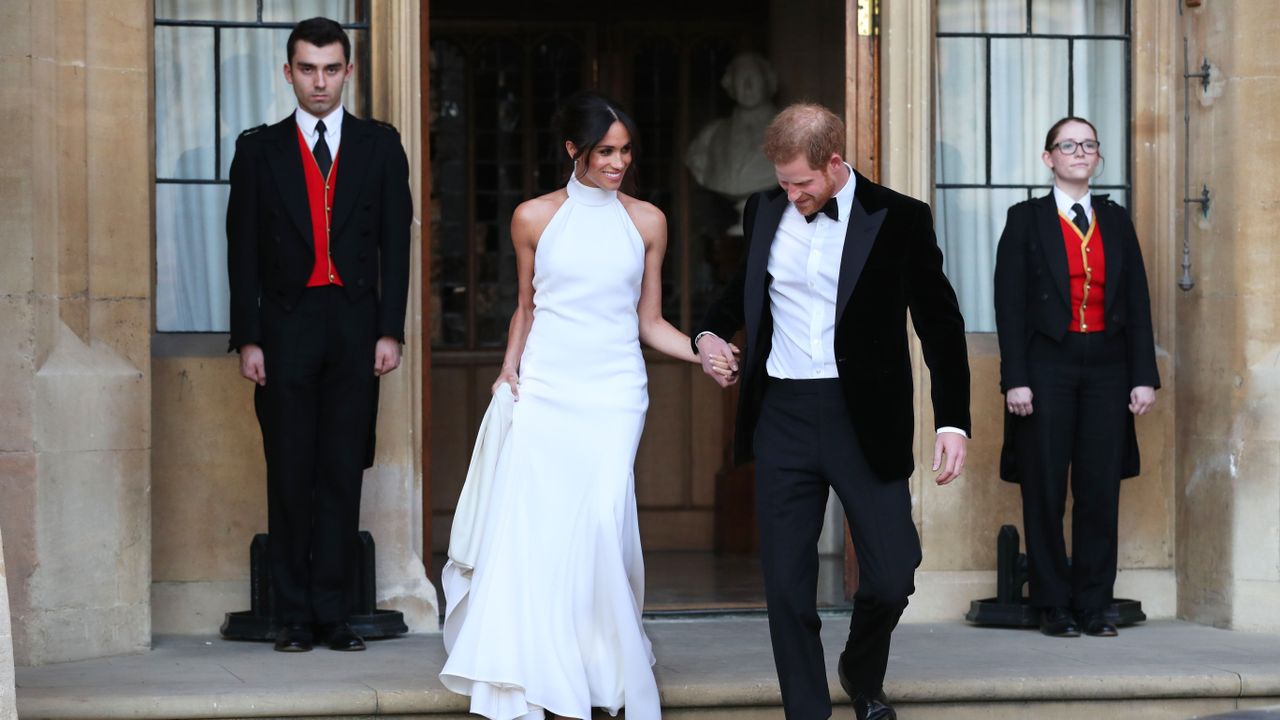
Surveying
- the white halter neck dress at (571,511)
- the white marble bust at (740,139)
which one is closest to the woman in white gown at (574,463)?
the white halter neck dress at (571,511)

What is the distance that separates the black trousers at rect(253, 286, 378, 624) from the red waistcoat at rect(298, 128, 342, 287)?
52 mm

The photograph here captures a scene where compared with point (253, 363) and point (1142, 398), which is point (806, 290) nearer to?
point (253, 363)

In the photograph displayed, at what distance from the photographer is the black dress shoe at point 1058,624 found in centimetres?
735

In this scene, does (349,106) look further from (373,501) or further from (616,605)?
(616,605)

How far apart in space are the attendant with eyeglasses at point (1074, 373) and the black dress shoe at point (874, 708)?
6.10ft

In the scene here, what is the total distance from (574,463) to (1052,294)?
91.4 inches

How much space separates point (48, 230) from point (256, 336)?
0.82 meters

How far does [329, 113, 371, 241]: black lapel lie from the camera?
22.7ft

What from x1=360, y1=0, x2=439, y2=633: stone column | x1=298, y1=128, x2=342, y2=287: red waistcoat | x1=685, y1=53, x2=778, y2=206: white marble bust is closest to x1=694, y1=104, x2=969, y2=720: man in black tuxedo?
x1=298, y1=128, x2=342, y2=287: red waistcoat

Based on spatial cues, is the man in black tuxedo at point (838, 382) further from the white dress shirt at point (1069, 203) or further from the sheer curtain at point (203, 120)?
the sheer curtain at point (203, 120)

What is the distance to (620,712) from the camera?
236 inches

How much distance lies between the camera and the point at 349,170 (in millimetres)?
6945

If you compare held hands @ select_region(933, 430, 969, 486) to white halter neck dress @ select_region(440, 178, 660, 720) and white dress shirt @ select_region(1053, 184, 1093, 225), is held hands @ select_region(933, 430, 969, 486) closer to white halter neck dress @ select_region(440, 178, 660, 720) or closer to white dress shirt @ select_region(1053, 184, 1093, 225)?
white halter neck dress @ select_region(440, 178, 660, 720)

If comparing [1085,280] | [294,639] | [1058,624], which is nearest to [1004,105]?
[1085,280]
